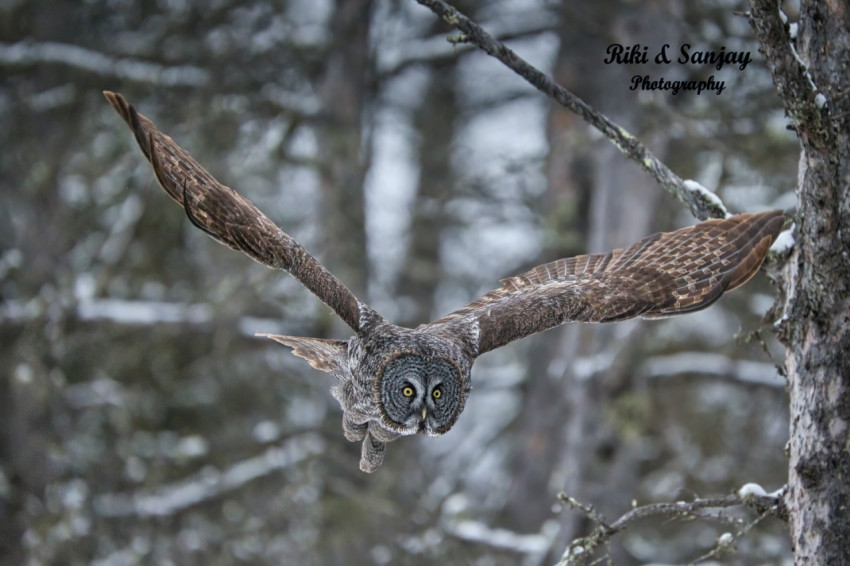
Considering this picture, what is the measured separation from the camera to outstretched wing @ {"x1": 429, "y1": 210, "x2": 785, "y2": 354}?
14.1ft

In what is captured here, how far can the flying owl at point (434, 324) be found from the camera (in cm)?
411

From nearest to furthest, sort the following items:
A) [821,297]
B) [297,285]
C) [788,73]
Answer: [788,73], [821,297], [297,285]

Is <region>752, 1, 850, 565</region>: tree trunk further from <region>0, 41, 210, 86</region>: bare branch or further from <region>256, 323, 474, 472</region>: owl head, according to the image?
<region>0, 41, 210, 86</region>: bare branch

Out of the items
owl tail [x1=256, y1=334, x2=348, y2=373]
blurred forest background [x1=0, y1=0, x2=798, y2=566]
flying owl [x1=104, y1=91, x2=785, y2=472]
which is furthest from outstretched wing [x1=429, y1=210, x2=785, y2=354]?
blurred forest background [x1=0, y1=0, x2=798, y2=566]

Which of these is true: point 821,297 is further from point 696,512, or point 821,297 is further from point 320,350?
point 320,350

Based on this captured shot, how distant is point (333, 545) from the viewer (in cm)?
1032

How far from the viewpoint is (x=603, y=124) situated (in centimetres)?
413

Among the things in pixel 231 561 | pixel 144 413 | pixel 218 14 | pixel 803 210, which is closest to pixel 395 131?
pixel 218 14

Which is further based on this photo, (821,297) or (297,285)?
(297,285)

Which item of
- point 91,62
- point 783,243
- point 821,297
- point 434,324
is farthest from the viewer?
point 91,62

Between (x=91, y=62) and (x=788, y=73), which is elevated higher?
(x=91, y=62)

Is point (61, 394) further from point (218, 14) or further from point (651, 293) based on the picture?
point (651, 293)

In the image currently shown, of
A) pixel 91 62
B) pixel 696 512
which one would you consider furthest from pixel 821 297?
pixel 91 62

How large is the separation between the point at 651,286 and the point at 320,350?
5.43 ft
